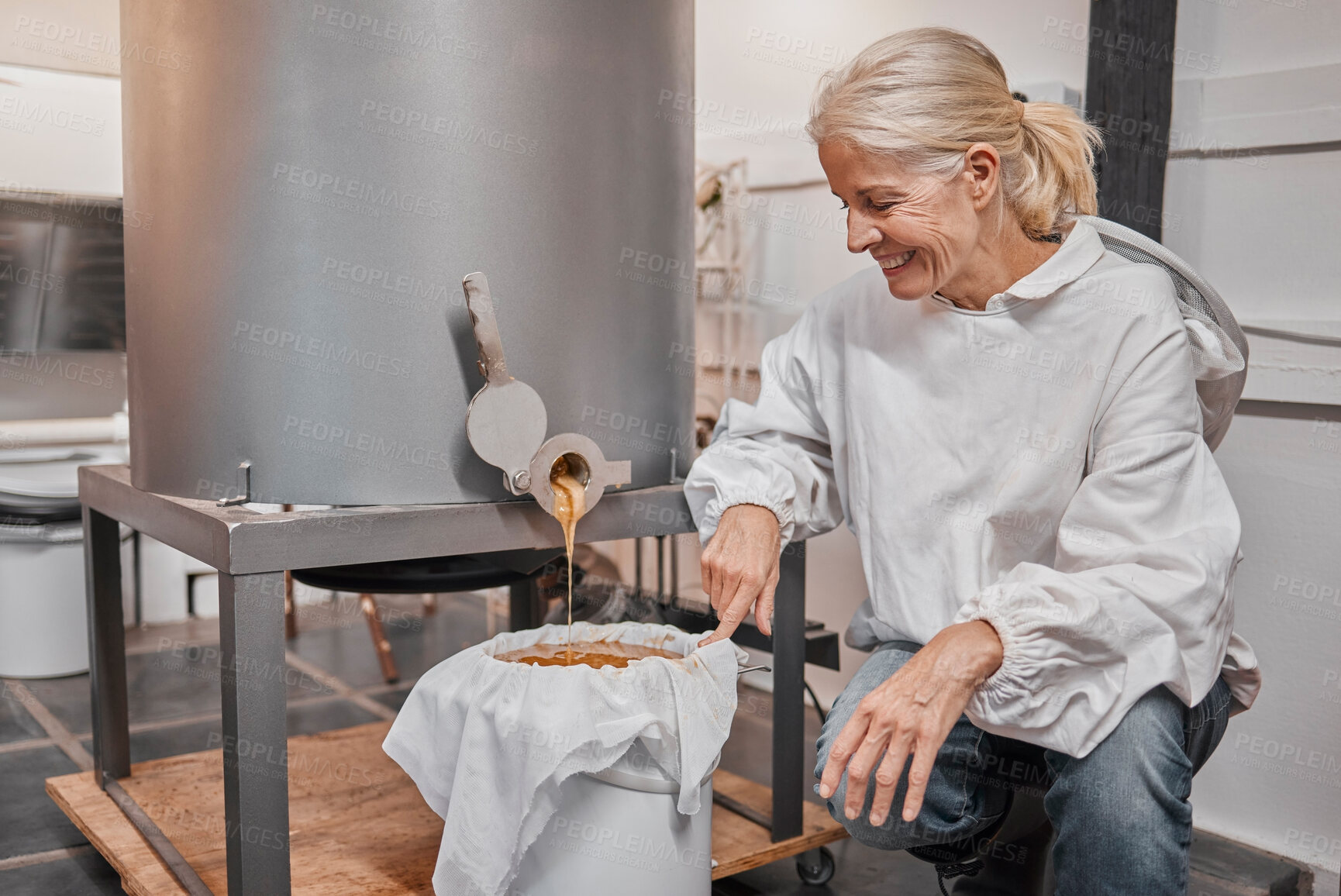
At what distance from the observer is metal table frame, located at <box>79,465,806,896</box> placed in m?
1.29

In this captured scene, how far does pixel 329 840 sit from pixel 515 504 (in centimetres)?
67

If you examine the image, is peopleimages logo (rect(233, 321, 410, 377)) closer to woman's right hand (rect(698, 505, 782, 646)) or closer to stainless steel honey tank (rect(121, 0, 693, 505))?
stainless steel honey tank (rect(121, 0, 693, 505))

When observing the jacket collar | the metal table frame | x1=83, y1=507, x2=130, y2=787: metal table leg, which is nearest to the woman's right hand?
the metal table frame

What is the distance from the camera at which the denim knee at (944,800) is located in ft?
4.44

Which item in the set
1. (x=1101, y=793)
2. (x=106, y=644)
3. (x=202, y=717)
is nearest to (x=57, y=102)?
(x=202, y=717)

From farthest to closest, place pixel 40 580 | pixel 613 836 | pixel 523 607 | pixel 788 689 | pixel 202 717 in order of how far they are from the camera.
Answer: pixel 40 580 → pixel 202 717 → pixel 523 607 → pixel 788 689 → pixel 613 836

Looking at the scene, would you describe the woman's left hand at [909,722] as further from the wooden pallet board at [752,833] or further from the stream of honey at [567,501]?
the wooden pallet board at [752,833]

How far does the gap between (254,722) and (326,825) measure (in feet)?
1.89

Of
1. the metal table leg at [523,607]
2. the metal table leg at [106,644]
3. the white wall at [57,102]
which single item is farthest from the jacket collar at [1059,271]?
the white wall at [57,102]

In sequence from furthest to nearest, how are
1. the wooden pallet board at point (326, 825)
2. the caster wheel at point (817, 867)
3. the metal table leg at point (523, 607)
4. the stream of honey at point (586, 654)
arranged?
1. the metal table leg at point (523, 607)
2. the caster wheel at point (817, 867)
3. the wooden pallet board at point (326, 825)
4. the stream of honey at point (586, 654)

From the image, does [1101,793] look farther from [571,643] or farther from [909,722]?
[571,643]

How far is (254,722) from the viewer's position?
1296 mm

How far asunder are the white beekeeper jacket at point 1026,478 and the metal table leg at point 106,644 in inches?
40.4

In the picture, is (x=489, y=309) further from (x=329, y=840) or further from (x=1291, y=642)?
(x=1291, y=642)
